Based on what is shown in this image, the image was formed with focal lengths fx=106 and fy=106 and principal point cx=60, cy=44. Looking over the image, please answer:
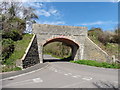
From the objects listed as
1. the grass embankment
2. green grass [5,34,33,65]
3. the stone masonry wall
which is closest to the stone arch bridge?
the stone masonry wall

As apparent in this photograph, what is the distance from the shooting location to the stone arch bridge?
17.1m

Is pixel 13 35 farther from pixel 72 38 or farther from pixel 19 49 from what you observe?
pixel 72 38

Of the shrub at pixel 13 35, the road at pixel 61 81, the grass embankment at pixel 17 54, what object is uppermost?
the shrub at pixel 13 35

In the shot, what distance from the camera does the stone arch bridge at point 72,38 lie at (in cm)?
1708

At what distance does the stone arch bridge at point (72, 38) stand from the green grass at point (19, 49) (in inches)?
67.6

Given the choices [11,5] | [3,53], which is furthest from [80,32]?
[11,5]

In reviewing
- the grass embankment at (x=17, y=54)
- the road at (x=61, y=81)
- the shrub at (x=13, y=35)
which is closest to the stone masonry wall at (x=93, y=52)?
the road at (x=61, y=81)

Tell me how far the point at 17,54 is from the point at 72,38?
33.1 feet

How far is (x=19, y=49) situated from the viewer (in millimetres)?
13367

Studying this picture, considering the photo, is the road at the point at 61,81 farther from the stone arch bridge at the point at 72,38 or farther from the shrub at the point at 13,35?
the stone arch bridge at the point at 72,38

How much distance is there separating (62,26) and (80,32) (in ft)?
11.7

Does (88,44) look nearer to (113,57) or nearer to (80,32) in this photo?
(80,32)

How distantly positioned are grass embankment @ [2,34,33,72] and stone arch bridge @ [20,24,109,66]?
1.90m

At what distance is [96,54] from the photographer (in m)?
17.4
